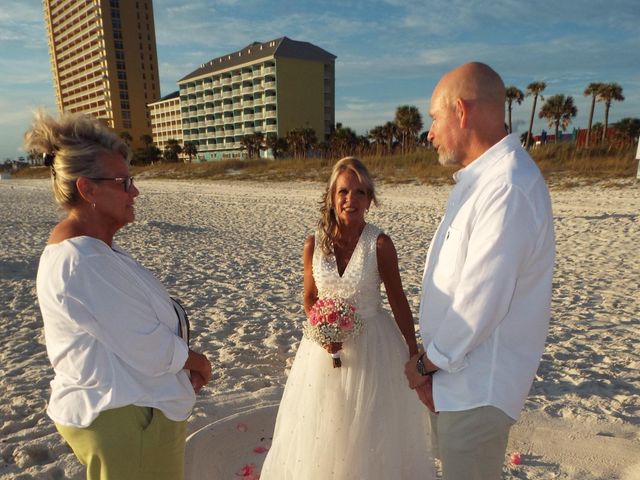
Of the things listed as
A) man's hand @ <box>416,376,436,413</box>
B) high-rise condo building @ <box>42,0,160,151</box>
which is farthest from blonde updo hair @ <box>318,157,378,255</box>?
high-rise condo building @ <box>42,0,160,151</box>

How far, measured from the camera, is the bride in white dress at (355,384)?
2.55 metres

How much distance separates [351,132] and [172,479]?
165 ft

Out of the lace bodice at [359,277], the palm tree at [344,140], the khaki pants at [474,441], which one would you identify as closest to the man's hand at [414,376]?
the khaki pants at [474,441]

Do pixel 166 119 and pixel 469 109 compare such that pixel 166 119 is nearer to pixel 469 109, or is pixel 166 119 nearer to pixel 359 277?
pixel 359 277

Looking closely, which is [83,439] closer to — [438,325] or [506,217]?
[438,325]

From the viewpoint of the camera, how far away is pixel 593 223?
466 inches

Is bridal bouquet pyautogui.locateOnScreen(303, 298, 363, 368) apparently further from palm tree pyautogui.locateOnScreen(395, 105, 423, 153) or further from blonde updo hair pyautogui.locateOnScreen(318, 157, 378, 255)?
palm tree pyautogui.locateOnScreen(395, 105, 423, 153)

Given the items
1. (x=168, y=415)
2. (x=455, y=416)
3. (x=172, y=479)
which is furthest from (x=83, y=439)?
(x=455, y=416)

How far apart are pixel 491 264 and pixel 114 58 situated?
106m

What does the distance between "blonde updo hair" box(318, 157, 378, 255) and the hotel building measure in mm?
90259

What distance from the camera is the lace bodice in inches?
104

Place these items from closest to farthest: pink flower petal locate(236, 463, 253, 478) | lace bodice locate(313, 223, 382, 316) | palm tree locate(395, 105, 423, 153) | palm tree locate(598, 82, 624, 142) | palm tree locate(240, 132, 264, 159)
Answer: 1. lace bodice locate(313, 223, 382, 316)
2. pink flower petal locate(236, 463, 253, 478)
3. palm tree locate(598, 82, 624, 142)
4. palm tree locate(395, 105, 423, 153)
5. palm tree locate(240, 132, 264, 159)

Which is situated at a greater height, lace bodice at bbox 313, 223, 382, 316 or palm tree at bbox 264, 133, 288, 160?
palm tree at bbox 264, 133, 288, 160

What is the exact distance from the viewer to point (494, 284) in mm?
1583
